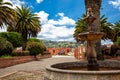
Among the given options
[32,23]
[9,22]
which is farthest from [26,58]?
[32,23]

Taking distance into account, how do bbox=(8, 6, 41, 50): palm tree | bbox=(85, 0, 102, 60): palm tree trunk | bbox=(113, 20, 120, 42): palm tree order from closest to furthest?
1. bbox=(85, 0, 102, 60): palm tree trunk
2. bbox=(8, 6, 41, 50): palm tree
3. bbox=(113, 20, 120, 42): palm tree

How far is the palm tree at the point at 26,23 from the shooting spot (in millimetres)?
41062

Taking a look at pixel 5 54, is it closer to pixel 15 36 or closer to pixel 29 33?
pixel 15 36

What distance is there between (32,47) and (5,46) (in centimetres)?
896

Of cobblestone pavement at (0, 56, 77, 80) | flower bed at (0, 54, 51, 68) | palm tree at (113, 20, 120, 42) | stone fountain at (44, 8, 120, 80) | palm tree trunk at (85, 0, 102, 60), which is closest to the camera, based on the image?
stone fountain at (44, 8, 120, 80)

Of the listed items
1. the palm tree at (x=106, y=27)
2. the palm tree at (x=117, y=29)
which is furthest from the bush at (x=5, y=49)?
the palm tree at (x=117, y=29)

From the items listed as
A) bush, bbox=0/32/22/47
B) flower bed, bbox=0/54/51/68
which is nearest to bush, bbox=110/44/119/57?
flower bed, bbox=0/54/51/68

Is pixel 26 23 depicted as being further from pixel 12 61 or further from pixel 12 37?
pixel 12 61

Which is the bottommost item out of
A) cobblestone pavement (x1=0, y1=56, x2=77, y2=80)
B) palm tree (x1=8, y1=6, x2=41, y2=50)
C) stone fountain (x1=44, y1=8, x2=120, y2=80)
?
cobblestone pavement (x1=0, y1=56, x2=77, y2=80)

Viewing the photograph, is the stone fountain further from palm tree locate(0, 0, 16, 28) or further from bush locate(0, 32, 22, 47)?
bush locate(0, 32, 22, 47)

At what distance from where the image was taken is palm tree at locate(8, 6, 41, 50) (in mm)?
41062

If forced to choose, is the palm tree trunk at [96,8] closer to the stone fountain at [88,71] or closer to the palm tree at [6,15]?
the stone fountain at [88,71]

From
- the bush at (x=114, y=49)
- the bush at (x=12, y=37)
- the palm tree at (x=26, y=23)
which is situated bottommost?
the bush at (x=114, y=49)

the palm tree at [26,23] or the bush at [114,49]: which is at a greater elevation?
the palm tree at [26,23]
